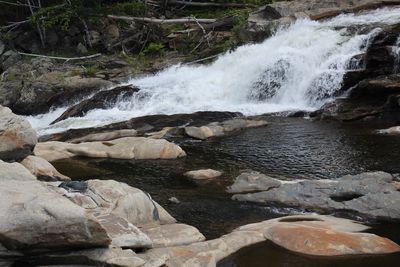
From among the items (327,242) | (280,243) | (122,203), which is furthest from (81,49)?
(327,242)

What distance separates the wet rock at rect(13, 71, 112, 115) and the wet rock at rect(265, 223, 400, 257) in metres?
17.7

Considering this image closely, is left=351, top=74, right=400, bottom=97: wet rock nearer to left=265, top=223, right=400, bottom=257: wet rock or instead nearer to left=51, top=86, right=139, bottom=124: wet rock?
left=51, top=86, right=139, bottom=124: wet rock

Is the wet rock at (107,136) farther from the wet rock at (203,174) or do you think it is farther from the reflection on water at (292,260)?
the reflection on water at (292,260)

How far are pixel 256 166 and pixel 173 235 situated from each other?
4.83 metres

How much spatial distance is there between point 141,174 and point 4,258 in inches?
234

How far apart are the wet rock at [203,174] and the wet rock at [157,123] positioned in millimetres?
5615

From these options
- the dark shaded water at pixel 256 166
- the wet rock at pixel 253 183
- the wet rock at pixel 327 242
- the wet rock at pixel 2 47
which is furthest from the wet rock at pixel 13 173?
the wet rock at pixel 2 47

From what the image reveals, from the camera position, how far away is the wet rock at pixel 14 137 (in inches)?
370

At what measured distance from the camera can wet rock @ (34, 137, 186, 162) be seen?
1296cm

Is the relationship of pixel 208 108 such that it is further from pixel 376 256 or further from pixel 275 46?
pixel 376 256

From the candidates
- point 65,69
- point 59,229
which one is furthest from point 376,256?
point 65,69

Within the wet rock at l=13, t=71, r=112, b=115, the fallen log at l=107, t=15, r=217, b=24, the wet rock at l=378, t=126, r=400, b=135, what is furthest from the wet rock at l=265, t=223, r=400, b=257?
the fallen log at l=107, t=15, r=217, b=24

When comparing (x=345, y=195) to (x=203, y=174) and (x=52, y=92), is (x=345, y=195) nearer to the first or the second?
(x=203, y=174)

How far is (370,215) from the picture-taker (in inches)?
314
